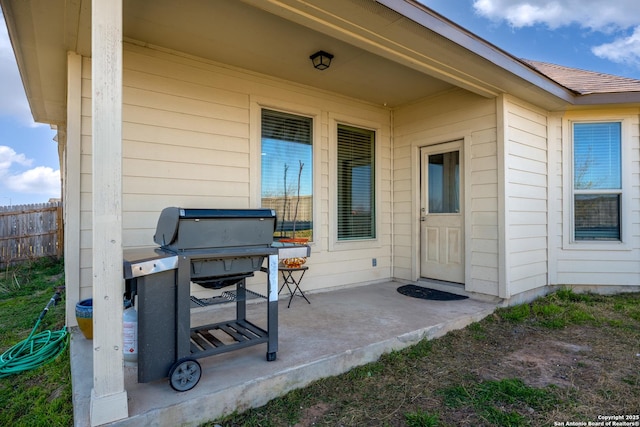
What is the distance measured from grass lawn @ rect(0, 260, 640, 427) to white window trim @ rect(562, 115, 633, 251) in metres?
1.23

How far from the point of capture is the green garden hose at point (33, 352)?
2451 mm

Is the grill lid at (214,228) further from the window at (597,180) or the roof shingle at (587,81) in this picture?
the window at (597,180)

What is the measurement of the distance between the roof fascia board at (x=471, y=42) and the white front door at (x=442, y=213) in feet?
3.45

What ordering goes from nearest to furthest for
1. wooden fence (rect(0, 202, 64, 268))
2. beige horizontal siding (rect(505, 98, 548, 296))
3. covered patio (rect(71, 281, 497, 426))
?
A: covered patio (rect(71, 281, 497, 426)) → beige horizontal siding (rect(505, 98, 548, 296)) → wooden fence (rect(0, 202, 64, 268))

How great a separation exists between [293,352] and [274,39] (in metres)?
2.65

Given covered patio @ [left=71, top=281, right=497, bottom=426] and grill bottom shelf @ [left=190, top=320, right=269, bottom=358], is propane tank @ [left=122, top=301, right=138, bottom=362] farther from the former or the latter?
grill bottom shelf @ [left=190, top=320, right=269, bottom=358]

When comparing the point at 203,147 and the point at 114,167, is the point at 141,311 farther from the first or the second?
the point at 203,147

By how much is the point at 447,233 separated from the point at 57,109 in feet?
18.2

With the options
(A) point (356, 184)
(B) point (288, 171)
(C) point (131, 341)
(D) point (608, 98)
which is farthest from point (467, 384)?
(D) point (608, 98)

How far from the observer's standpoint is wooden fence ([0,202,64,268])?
257 inches

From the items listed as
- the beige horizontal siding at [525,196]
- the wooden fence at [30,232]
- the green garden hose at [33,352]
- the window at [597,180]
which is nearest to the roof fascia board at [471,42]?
the beige horizontal siding at [525,196]

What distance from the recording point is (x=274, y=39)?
10.0 feet

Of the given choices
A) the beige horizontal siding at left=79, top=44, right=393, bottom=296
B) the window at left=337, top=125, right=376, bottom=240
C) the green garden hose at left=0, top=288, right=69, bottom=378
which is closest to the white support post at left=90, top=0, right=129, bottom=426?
the green garden hose at left=0, top=288, right=69, bottom=378

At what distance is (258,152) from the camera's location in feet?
12.4
